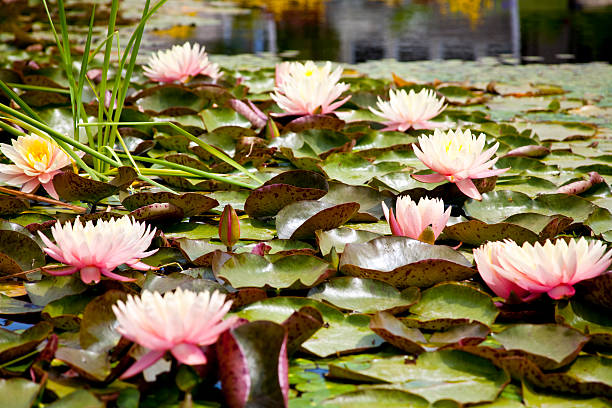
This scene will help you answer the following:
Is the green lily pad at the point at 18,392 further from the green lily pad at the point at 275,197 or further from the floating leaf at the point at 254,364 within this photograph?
the green lily pad at the point at 275,197

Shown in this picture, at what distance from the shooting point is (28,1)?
997 centimetres

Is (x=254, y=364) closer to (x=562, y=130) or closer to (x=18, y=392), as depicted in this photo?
(x=18, y=392)

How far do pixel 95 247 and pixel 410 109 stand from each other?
1.44 meters

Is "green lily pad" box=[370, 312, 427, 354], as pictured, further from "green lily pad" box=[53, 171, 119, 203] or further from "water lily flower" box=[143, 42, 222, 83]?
"water lily flower" box=[143, 42, 222, 83]

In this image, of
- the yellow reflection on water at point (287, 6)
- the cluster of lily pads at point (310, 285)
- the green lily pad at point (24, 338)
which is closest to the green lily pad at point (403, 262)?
the cluster of lily pads at point (310, 285)

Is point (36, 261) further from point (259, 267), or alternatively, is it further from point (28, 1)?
point (28, 1)

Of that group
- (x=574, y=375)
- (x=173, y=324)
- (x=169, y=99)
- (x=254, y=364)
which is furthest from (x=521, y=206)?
(x=169, y=99)

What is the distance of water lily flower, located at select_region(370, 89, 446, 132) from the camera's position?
7.45ft

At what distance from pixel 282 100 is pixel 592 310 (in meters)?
1.45

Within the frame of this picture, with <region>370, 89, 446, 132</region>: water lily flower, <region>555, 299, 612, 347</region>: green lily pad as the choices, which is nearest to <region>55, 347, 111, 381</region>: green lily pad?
<region>555, 299, 612, 347</region>: green lily pad

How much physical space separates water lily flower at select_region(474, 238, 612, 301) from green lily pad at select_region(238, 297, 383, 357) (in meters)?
0.27

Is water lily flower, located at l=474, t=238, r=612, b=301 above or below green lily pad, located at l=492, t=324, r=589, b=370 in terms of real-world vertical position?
above

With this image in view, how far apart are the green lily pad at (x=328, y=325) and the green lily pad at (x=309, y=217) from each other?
0.32m

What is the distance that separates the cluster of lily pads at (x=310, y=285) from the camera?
0.94 metres
